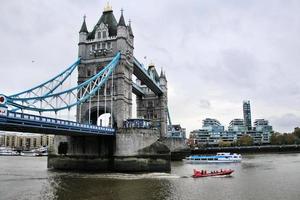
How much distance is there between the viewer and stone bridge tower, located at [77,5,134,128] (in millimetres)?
49625

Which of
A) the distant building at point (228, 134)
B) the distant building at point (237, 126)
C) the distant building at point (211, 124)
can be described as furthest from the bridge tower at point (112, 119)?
the distant building at point (237, 126)

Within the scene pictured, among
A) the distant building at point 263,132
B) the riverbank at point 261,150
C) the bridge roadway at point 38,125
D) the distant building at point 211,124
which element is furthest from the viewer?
the distant building at point 211,124

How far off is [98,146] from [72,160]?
14.0ft

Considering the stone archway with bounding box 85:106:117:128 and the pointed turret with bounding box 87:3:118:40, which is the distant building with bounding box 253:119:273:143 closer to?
the stone archway with bounding box 85:106:117:128

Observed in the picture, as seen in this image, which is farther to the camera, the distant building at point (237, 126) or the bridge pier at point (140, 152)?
the distant building at point (237, 126)

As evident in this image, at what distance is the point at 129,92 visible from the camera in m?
53.3

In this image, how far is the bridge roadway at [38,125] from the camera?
90.2ft

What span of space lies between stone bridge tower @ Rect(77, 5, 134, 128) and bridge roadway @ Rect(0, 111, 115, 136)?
923cm

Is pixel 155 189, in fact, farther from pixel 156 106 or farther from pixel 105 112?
pixel 156 106

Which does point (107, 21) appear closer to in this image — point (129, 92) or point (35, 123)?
point (129, 92)

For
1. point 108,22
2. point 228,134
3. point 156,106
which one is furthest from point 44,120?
point 228,134

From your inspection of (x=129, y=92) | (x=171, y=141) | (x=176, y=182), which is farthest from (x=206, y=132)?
(x=176, y=182)

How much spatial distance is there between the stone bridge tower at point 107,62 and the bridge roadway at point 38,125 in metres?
9.23

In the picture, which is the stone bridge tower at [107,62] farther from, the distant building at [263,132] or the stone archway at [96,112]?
the distant building at [263,132]
